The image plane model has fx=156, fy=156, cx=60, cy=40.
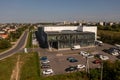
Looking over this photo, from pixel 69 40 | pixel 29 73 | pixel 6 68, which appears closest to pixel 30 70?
pixel 29 73

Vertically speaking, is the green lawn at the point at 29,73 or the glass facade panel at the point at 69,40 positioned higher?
the glass facade panel at the point at 69,40

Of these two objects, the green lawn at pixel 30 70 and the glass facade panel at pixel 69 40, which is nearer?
the green lawn at pixel 30 70

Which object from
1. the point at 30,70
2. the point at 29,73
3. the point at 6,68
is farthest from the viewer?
the point at 6,68

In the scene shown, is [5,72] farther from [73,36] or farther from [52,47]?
[73,36]

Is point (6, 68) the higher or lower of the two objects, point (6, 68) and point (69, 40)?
the lower

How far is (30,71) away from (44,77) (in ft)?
15.3

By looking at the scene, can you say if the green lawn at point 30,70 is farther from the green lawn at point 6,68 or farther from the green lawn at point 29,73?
the green lawn at point 6,68

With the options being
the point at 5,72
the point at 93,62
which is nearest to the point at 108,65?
the point at 93,62

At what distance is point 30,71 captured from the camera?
32.7m

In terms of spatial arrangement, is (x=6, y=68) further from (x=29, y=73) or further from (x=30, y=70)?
(x=29, y=73)

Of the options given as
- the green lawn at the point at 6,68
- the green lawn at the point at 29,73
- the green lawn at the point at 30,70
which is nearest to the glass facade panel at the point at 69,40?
the green lawn at the point at 30,70

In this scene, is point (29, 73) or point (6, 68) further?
point (6, 68)

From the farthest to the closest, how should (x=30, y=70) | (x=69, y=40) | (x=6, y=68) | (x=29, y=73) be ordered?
1. (x=69, y=40)
2. (x=6, y=68)
3. (x=30, y=70)
4. (x=29, y=73)

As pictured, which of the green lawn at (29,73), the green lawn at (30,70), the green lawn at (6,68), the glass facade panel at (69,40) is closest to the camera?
the green lawn at (29,73)
